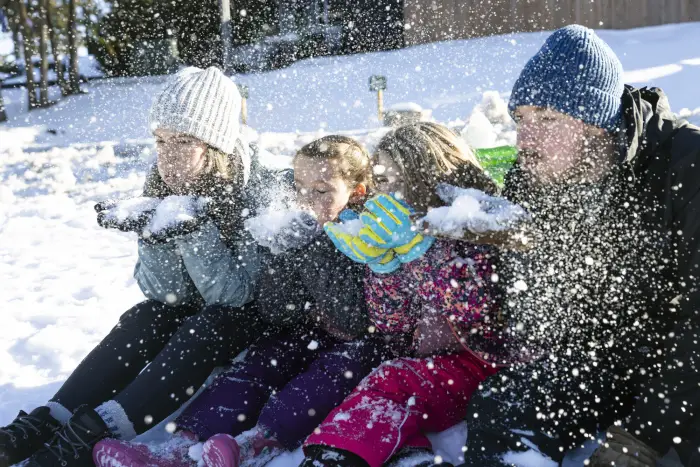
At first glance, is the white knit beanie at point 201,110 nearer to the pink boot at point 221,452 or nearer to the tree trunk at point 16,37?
the pink boot at point 221,452

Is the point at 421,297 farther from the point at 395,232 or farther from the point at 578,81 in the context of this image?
the point at 578,81

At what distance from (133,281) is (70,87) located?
1383 cm

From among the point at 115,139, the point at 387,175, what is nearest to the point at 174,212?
the point at 387,175

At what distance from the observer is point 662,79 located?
34.2ft

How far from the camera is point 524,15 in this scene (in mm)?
15000

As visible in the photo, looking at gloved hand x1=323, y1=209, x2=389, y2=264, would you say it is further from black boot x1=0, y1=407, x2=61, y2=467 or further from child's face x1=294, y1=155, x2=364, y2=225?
black boot x1=0, y1=407, x2=61, y2=467

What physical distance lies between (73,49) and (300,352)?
1533 centimetres

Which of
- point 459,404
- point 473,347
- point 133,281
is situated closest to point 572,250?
point 473,347

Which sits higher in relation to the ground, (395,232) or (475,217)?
(475,217)

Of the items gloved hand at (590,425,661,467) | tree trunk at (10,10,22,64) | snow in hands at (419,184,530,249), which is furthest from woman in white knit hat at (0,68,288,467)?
tree trunk at (10,10,22,64)

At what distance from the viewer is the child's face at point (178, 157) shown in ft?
9.26

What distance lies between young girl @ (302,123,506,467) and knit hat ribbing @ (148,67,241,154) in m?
0.80

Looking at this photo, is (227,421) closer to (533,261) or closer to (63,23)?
(533,261)

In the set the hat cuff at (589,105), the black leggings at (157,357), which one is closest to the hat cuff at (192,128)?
the black leggings at (157,357)
